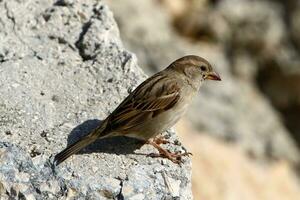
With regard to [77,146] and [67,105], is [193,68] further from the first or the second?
[77,146]

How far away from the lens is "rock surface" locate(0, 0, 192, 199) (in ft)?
18.9

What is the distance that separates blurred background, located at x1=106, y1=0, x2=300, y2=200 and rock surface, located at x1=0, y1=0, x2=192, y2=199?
141 inches

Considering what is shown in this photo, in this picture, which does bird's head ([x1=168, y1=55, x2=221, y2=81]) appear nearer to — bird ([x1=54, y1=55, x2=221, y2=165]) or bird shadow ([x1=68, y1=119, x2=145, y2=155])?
bird ([x1=54, y1=55, x2=221, y2=165])

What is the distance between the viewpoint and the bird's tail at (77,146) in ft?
19.4

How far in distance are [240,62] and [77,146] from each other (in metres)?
7.07

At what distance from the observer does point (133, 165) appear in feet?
20.1

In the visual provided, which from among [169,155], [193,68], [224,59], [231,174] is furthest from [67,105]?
[224,59]

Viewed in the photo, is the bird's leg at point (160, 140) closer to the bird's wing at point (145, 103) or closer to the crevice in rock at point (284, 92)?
the bird's wing at point (145, 103)

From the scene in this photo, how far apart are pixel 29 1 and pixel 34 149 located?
2.30 metres

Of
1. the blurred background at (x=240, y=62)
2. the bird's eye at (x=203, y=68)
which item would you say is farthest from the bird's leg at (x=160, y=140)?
the blurred background at (x=240, y=62)

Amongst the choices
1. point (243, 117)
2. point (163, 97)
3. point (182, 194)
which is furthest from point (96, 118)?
point (243, 117)

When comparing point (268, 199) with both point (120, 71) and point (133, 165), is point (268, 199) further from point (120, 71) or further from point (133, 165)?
point (133, 165)

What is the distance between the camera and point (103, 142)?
6.58m

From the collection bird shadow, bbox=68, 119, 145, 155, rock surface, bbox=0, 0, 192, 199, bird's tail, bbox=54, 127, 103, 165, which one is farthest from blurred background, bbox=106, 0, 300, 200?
bird's tail, bbox=54, 127, 103, 165
